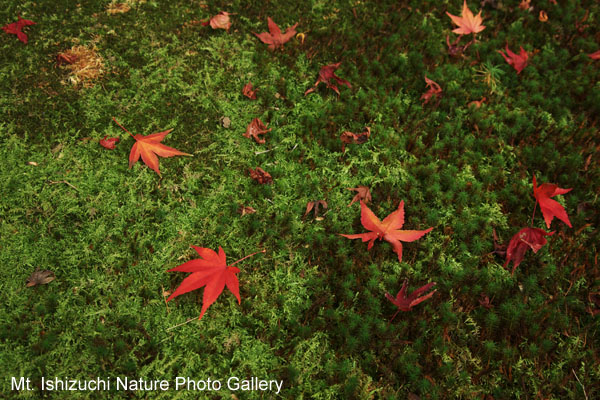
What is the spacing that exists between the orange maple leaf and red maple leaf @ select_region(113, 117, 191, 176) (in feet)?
8.11

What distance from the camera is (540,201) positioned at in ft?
8.39

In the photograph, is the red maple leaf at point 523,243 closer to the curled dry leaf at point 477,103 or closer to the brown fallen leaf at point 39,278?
the curled dry leaf at point 477,103

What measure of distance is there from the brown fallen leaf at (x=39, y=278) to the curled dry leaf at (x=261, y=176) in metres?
1.31

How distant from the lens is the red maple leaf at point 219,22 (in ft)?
11.0

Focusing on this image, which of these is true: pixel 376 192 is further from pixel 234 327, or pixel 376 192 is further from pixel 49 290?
pixel 49 290

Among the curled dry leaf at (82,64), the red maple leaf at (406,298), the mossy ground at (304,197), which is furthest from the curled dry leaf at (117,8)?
the red maple leaf at (406,298)

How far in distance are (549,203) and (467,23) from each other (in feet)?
5.71

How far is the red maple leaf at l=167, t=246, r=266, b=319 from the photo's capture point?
217 centimetres

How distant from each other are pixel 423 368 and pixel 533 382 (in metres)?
0.57

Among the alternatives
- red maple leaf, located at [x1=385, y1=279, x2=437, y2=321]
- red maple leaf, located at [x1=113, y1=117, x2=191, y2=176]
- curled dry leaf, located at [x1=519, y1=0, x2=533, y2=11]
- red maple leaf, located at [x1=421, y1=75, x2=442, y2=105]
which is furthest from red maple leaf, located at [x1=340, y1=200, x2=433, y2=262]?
curled dry leaf, located at [x1=519, y1=0, x2=533, y2=11]

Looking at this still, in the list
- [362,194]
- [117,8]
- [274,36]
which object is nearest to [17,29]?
[117,8]

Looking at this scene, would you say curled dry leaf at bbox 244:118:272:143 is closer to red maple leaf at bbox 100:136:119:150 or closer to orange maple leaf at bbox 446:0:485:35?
red maple leaf at bbox 100:136:119:150

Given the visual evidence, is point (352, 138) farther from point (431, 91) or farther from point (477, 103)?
point (477, 103)

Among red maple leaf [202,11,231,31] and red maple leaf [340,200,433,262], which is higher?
red maple leaf [202,11,231,31]
